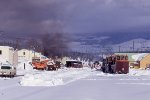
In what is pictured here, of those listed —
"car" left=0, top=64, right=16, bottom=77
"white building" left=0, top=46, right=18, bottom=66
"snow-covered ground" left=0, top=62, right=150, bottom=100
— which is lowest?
"snow-covered ground" left=0, top=62, right=150, bottom=100

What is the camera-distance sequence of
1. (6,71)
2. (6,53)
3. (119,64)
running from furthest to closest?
(6,53)
(119,64)
(6,71)

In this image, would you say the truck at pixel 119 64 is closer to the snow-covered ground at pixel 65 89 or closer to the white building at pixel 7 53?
the snow-covered ground at pixel 65 89

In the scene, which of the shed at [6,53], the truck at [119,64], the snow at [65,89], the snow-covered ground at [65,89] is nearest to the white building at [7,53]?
the shed at [6,53]

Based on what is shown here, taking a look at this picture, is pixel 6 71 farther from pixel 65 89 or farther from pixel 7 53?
pixel 7 53

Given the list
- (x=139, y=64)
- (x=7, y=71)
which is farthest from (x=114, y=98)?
(x=139, y=64)

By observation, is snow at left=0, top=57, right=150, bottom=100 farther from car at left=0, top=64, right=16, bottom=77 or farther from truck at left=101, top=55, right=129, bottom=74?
truck at left=101, top=55, right=129, bottom=74

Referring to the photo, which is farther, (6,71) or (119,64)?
(119,64)

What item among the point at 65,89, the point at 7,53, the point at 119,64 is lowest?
the point at 65,89

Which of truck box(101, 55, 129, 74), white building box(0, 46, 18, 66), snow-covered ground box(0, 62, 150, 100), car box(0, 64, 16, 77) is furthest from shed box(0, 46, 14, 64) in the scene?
snow-covered ground box(0, 62, 150, 100)

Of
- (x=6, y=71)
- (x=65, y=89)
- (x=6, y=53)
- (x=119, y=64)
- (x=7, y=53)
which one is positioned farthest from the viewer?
(x=6, y=53)

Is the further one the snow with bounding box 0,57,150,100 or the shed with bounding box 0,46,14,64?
the shed with bounding box 0,46,14,64

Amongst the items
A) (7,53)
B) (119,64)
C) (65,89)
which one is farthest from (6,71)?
(7,53)

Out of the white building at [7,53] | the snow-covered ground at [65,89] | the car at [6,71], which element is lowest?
the snow-covered ground at [65,89]

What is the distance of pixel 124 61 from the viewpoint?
231ft
